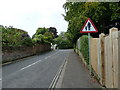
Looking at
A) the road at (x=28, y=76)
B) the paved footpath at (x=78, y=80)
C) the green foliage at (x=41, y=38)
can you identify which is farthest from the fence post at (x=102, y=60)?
the green foliage at (x=41, y=38)

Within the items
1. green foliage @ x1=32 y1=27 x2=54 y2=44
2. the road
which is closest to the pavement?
the road

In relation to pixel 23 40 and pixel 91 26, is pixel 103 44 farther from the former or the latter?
pixel 23 40

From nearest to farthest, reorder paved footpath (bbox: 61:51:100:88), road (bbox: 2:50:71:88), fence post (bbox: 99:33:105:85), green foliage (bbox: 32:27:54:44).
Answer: fence post (bbox: 99:33:105:85) → paved footpath (bbox: 61:51:100:88) → road (bbox: 2:50:71:88) → green foliage (bbox: 32:27:54:44)

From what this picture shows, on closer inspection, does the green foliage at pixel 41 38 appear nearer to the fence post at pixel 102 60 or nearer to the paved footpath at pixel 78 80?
the paved footpath at pixel 78 80

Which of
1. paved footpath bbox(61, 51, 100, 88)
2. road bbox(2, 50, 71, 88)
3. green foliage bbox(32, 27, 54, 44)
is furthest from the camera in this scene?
green foliage bbox(32, 27, 54, 44)

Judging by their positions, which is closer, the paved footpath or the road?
→ the paved footpath

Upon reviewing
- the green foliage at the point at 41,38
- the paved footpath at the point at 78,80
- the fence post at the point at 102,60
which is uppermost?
the green foliage at the point at 41,38

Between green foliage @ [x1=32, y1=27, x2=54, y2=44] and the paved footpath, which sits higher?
green foliage @ [x1=32, y1=27, x2=54, y2=44]

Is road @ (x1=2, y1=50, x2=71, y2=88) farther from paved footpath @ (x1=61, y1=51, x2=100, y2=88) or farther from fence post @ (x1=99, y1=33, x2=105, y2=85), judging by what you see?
fence post @ (x1=99, y1=33, x2=105, y2=85)

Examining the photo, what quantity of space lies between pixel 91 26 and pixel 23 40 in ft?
80.3

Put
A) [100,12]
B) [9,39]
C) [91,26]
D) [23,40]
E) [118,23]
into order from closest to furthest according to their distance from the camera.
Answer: [91,26] → [100,12] → [118,23] → [9,39] → [23,40]

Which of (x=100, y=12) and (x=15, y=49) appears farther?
(x=15, y=49)

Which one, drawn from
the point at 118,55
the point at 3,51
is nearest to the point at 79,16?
the point at 3,51

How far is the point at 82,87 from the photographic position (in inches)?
317
